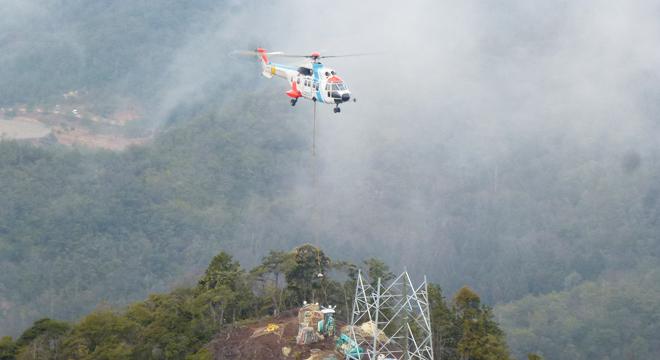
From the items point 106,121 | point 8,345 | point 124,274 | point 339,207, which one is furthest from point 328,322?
point 106,121

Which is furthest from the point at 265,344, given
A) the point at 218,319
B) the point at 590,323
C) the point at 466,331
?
the point at 590,323

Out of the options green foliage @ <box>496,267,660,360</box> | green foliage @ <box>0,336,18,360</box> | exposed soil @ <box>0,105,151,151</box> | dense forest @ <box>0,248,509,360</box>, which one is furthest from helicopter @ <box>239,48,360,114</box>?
exposed soil @ <box>0,105,151,151</box>

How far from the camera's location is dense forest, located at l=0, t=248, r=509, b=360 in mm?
53438

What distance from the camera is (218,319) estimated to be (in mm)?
58375

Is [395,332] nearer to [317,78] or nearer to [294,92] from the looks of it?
[317,78]

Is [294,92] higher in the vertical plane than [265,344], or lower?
higher

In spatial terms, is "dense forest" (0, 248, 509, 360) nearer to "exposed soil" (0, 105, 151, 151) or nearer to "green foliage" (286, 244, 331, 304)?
"green foliage" (286, 244, 331, 304)

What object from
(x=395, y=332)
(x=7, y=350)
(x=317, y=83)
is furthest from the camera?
(x=317, y=83)

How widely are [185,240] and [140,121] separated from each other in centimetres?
4850

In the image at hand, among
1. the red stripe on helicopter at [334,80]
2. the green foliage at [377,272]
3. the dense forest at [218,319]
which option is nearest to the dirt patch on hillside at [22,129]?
the dense forest at [218,319]

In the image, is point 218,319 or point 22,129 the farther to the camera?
point 22,129

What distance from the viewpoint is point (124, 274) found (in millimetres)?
111062

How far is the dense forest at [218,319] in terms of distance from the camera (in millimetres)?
53438

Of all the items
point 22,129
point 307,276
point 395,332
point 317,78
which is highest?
point 22,129
